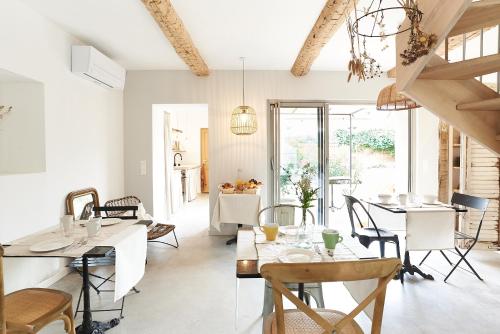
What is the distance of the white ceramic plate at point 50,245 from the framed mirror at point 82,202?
4.12 feet

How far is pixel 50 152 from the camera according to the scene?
9.50ft

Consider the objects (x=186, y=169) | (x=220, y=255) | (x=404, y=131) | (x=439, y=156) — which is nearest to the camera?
(x=220, y=255)

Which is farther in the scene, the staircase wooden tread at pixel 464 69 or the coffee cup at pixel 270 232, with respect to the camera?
the coffee cup at pixel 270 232

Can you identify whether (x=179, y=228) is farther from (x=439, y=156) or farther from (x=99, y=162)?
(x=439, y=156)

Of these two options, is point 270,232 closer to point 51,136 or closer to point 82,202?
point 51,136

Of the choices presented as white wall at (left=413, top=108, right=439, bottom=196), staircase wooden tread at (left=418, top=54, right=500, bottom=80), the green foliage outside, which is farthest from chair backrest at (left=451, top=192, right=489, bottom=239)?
the green foliage outside

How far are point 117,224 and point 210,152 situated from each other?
2210 mm

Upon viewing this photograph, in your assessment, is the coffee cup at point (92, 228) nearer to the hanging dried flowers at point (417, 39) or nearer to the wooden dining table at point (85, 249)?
the wooden dining table at point (85, 249)

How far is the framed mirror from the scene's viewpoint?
10.3 feet

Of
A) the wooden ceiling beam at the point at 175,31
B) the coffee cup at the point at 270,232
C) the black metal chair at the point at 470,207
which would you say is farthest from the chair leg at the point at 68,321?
the black metal chair at the point at 470,207

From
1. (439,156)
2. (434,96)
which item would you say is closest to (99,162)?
(434,96)

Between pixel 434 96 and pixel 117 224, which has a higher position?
pixel 434 96

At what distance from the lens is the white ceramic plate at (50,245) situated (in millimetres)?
1823

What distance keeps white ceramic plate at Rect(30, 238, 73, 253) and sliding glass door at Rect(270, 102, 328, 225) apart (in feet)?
Answer: 10.2
